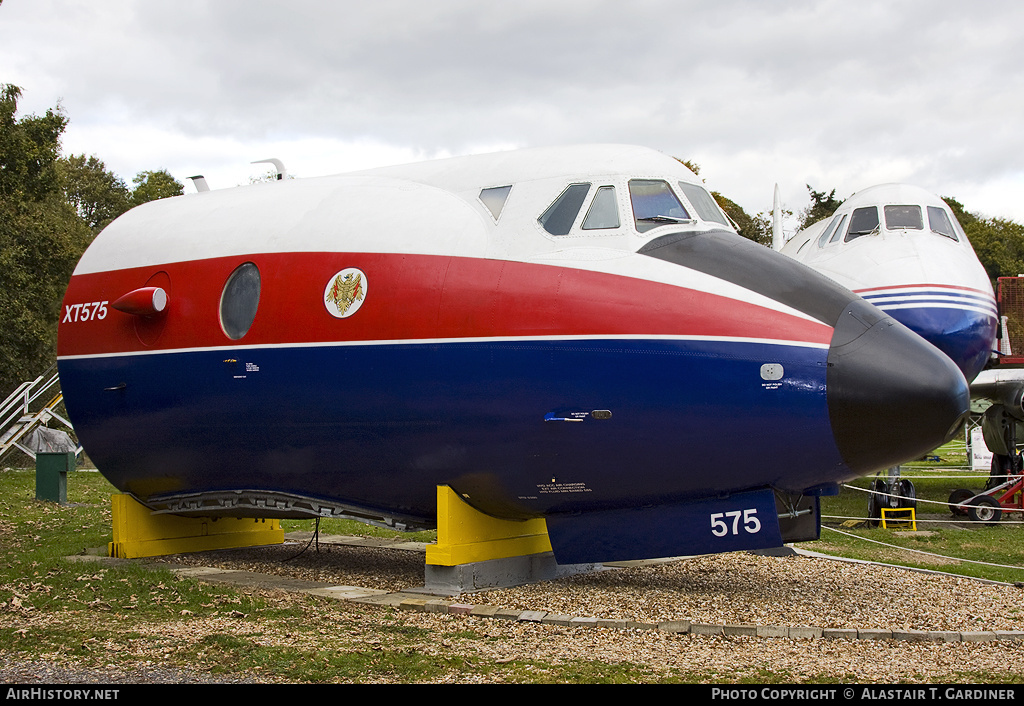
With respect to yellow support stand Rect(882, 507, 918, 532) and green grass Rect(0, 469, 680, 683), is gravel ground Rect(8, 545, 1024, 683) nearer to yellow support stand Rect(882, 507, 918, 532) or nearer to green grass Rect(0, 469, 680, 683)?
green grass Rect(0, 469, 680, 683)

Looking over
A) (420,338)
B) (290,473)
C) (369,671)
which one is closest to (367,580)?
(290,473)

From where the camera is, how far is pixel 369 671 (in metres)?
6.43

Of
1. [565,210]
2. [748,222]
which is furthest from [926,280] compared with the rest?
[748,222]

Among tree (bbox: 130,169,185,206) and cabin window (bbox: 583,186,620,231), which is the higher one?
tree (bbox: 130,169,185,206)

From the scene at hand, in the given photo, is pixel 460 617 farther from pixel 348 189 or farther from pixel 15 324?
pixel 15 324

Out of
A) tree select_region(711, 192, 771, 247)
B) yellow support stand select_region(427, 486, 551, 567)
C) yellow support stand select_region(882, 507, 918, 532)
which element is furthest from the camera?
tree select_region(711, 192, 771, 247)

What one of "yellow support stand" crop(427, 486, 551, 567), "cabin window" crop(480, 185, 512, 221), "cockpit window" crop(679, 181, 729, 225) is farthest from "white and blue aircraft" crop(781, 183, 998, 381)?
"cabin window" crop(480, 185, 512, 221)

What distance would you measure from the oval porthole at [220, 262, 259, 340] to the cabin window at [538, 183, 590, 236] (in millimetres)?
3306

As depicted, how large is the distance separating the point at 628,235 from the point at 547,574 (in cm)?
388

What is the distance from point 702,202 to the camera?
9.63 metres

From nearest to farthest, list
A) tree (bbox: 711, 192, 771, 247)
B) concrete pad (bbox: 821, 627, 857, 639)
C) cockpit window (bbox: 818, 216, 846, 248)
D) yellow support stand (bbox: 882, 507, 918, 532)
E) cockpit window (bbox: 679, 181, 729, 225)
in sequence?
concrete pad (bbox: 821, 627, 857, 639)
cockpit window (bbox: 679, 181, 729, 225)
yellow support stand (bbox: 882, 507, 918, 532)
cockpit window (bbox: 818, 216, 846, 248)
tree (bbox: 711, 192, 771, 247)

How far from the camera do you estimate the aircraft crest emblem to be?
9.44m

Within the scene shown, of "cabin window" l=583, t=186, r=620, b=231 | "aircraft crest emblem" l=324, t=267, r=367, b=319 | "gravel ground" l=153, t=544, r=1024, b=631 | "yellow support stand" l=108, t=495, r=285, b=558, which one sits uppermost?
"cabin window" l=583, t=186, r=620, b=231

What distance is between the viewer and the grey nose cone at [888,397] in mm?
7586
